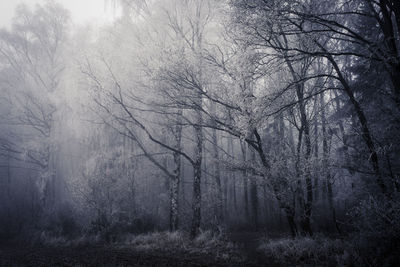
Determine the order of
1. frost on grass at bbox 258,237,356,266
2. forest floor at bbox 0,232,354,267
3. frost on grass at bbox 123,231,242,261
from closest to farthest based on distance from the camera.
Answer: frost on grass at bbox 258,237,356,266 → forest floor at bbox 0,232,354,267 → frost on grass at bbox 123,231,242,261

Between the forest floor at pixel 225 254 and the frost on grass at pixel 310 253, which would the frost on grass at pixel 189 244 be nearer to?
the forest floor at pixel 225 254

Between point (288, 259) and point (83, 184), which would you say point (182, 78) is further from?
point (83, 184)

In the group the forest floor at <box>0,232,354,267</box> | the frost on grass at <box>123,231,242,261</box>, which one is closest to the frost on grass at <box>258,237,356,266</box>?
the forest floor at <box>0,232,354,267</box>

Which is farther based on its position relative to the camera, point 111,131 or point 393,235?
point 111,131

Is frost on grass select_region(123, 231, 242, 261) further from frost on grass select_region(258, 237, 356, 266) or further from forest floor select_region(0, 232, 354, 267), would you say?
frost on grass select_region(258, 237, 356, 266)

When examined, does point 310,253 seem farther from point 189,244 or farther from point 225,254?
point 189,244

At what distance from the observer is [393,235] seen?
12.4ft

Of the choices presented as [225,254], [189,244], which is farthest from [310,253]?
[189,244]

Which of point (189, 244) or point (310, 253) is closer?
point (310, 253)

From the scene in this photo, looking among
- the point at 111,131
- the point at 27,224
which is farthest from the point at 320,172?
the point at 27,224

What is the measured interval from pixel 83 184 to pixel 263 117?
956 centimetres

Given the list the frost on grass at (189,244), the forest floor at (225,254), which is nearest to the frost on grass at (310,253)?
the forest floor at (225,254)

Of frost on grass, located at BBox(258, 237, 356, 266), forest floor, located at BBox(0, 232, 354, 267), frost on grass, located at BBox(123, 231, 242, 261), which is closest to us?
frost on grass, located at BBox(258, 237, 356, 266)

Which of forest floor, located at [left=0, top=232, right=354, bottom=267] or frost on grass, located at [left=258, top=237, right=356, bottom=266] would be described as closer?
frost on grass, located at [left=258, top=237, right=356, bottom=266]
